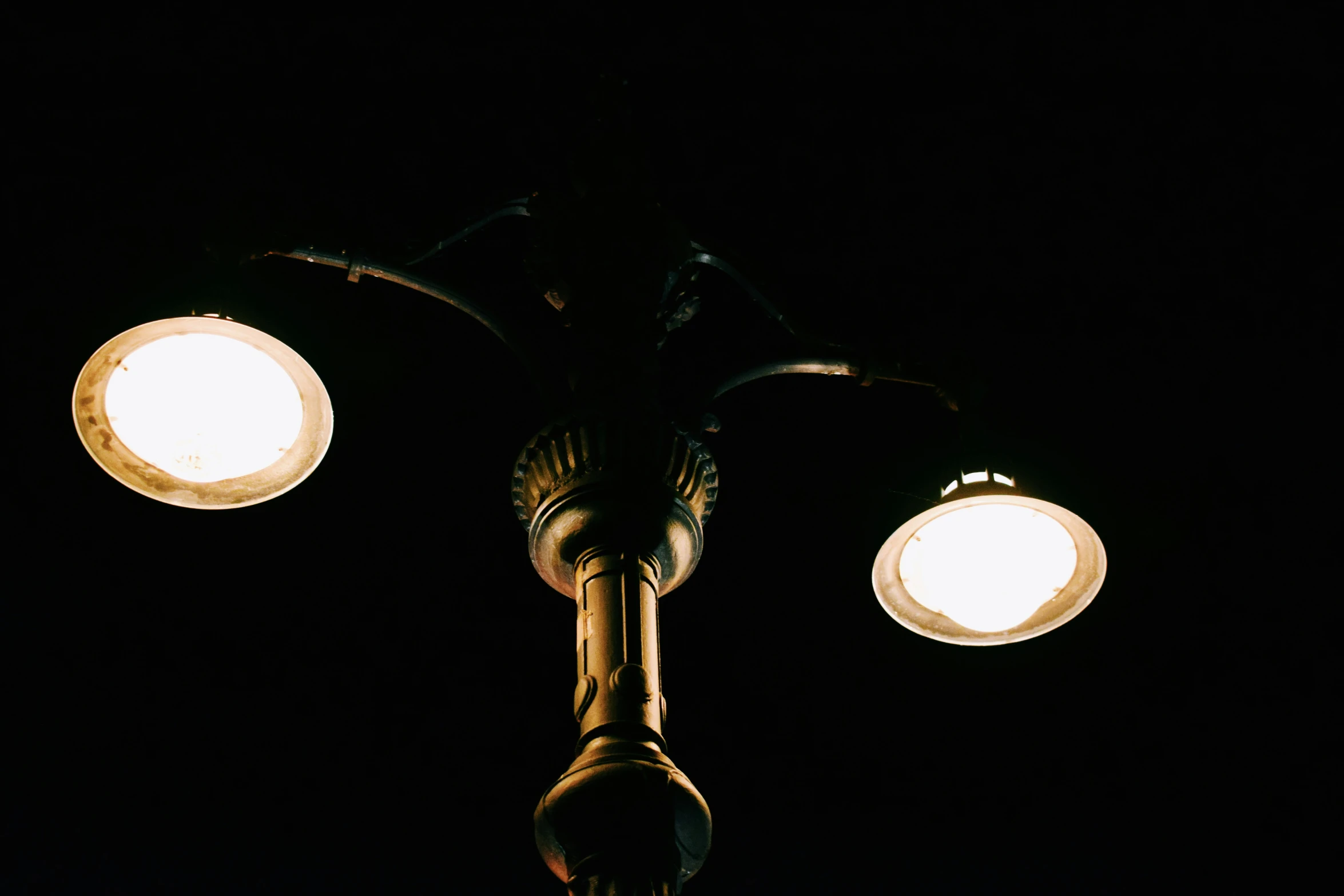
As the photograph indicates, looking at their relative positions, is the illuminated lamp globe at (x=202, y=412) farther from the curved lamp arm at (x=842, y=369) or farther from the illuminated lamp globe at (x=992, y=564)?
the illuminated lamp globe at (x=992, y=564)

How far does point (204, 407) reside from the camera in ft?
9.39

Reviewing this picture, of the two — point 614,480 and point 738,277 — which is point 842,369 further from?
point 614,480

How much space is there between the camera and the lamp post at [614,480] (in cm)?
199

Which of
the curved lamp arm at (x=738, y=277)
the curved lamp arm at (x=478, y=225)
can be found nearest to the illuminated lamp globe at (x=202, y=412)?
the curved lamp arm at (x=478, y=225)

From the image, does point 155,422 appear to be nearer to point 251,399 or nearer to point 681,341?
Answer: point 251,399

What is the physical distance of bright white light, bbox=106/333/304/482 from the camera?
9.18 feet

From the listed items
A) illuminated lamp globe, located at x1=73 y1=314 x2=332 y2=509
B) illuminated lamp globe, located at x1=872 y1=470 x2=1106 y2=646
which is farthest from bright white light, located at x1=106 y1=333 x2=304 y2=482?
illuminated lamp globe, located at x1=872 y1=470 x2=1106 y2=646

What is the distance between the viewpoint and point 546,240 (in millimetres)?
3293

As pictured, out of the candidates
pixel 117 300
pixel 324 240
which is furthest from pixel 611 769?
pixel 117 300

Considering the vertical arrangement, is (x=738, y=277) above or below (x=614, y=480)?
above

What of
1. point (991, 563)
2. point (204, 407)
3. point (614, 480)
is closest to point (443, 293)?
point (204, 407)

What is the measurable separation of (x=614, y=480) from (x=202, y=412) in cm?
118

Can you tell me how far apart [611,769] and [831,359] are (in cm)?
173

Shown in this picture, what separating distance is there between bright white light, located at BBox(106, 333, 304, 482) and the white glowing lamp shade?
1767 millimetres
